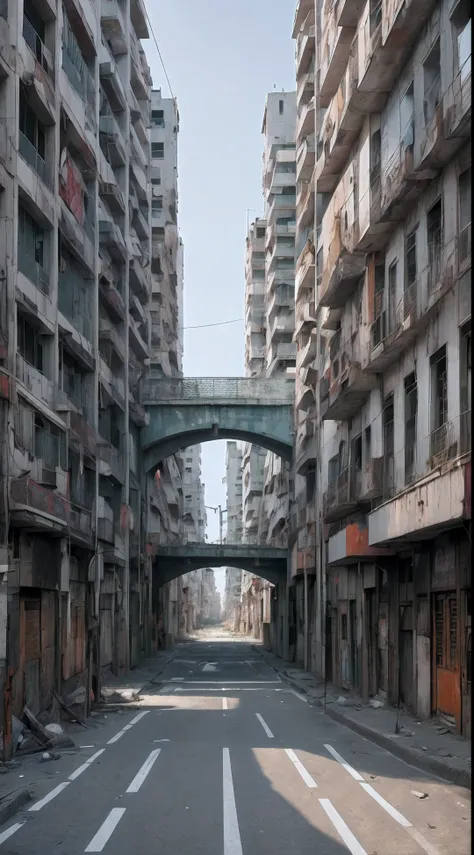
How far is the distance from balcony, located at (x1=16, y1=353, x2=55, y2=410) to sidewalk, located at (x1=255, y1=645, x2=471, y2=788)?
1113cm

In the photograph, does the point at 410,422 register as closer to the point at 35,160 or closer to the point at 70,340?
the point at 35,160

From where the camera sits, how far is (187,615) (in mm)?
125938

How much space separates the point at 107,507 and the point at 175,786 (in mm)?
28703

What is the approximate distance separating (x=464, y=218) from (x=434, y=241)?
3112 mm

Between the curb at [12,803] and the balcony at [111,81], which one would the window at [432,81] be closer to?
the curb at [12,803]

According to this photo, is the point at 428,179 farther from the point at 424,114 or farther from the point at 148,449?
the point at 148,449

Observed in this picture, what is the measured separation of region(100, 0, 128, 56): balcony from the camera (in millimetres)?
45781

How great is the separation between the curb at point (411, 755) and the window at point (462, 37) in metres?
11.7

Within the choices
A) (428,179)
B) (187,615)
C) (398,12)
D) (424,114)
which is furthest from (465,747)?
(187,615)

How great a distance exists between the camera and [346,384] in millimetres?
30516

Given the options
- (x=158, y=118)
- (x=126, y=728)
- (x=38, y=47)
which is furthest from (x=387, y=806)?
(x=158, y=118)

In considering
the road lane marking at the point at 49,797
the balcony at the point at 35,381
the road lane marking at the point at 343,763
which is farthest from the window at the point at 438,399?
the road lane marking at the point at 49,797

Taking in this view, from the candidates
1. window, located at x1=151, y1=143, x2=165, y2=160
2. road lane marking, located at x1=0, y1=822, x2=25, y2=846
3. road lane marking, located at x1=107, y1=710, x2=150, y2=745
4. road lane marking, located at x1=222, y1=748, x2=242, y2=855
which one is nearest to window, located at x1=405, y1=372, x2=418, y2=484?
road lane marking, located at x1=107, y1=710, x2=150, y2=745

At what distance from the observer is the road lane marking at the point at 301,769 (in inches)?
618
